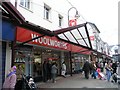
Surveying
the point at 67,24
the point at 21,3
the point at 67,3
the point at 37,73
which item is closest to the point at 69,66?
the point at 67,24

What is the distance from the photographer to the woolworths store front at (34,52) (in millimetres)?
14382

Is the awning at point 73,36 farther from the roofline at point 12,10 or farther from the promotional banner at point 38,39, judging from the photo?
the roofline at point 12,10

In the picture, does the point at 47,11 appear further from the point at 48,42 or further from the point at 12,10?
the point at 12,10

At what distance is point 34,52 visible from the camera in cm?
1830

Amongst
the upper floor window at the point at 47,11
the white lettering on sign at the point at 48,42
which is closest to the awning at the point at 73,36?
the white lettering on sign at the point at 48,42

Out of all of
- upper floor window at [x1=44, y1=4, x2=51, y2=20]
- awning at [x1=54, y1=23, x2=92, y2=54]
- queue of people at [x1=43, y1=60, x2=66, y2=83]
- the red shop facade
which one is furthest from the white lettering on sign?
upper floor window at [x1=44, y1=4, x2=51, y2=20]

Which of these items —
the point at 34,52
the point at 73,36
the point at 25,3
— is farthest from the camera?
the point at 73,36

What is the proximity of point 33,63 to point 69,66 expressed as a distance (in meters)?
10.7

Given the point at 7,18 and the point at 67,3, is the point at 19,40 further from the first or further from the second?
the point at 67,3

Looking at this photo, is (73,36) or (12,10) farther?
(73,36)

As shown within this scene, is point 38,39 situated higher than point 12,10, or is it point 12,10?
point 12,10

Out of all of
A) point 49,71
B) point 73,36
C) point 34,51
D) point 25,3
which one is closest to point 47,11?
point 73,36

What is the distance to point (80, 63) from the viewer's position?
3381 centimetres

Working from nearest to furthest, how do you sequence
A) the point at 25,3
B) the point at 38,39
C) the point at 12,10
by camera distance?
the point at 12,10 < the point at 38,39 < the point at 25,3
